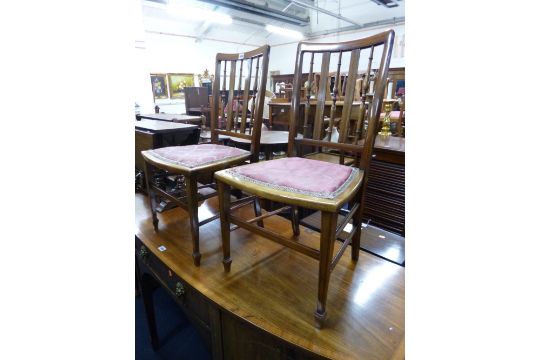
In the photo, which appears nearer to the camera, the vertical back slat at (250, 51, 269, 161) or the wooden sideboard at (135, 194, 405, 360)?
the wooden sideboard at (135, 194, 405, 360)

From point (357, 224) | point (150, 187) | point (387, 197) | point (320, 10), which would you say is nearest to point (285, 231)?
point (357, 224)

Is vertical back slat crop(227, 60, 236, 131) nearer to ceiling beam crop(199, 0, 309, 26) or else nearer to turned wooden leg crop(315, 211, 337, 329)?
turned wooden leg crop(315, 211, 337, 329)

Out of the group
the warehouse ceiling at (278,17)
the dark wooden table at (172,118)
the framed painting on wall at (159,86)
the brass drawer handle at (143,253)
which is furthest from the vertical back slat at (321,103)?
the framed painting on wall at (159,86)

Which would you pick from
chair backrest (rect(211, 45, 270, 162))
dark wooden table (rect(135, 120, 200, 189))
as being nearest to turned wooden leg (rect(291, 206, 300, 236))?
chair backrest (rect(211, 45, 270, 162))

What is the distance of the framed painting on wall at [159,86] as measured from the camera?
7.51 meters

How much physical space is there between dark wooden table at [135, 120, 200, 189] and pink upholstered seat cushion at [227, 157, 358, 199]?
104 cm

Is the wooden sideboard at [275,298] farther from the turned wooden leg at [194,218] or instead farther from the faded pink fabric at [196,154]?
the faded pink fabric at [196,154]

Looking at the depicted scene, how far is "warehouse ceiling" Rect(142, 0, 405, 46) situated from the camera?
20.7 ft

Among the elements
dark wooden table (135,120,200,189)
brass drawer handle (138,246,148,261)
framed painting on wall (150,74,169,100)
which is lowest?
brass drawer handle (138,246,148,261)

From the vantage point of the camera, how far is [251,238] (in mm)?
1342
